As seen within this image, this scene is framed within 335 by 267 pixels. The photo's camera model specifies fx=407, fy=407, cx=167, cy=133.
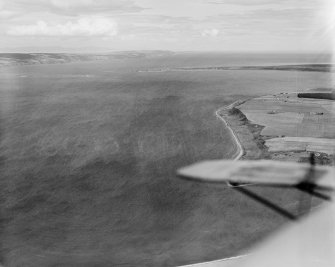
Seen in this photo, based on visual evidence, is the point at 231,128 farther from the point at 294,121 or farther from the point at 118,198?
A: the point at 118,198

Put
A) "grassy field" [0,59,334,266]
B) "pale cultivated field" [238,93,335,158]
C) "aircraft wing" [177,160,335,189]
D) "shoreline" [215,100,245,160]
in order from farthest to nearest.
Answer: "pale cultivated field" [238,93,335,158] → "shoreline" [215,100,245,160] → "grassy field" [0,59,334,266] → "aircraft wing" [177,160,335,189]

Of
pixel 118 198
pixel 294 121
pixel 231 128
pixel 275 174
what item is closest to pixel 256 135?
pixel 231 128

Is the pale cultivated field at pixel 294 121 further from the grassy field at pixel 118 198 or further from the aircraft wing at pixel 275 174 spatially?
the aircraft wing at pixel 275 174

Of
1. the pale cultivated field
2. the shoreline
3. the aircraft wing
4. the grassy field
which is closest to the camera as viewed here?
the aircraft wing

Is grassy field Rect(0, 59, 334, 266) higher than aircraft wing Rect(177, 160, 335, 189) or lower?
lower

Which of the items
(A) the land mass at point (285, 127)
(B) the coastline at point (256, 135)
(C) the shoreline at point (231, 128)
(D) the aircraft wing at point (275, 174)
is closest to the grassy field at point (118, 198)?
(C) the shoreline at point (231, 128)

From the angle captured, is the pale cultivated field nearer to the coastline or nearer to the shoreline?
the coastline

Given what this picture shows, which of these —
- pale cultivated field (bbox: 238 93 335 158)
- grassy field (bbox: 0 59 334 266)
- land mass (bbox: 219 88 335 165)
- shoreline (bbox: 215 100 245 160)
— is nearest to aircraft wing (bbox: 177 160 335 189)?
grassy field (bbox: 0 59 334 266)

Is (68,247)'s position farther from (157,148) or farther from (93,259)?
(157,148)
